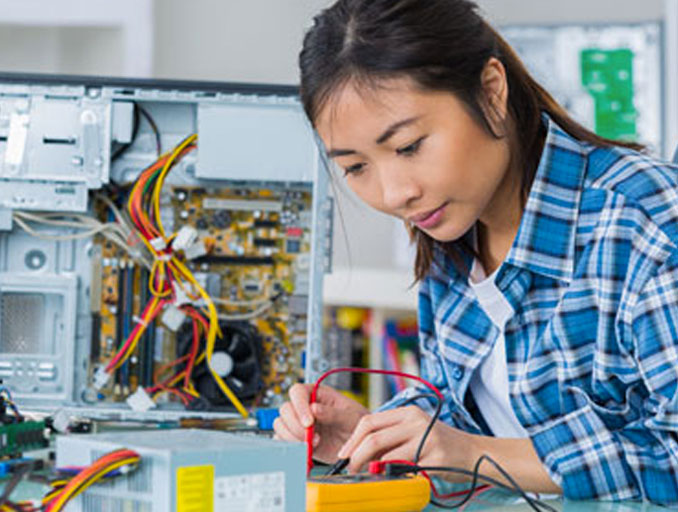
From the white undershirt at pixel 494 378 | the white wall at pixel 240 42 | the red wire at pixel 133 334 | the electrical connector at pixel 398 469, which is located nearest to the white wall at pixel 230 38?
the white wall at pixel 240 42

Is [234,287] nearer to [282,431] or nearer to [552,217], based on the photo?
[282,431]

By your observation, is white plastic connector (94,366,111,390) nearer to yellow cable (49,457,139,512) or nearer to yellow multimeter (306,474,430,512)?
yellow multimeter (306,474,430,512)

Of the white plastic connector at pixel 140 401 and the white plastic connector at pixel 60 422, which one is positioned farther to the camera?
the white plastic connector at pixel 140 401

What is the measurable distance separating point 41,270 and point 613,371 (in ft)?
3.23

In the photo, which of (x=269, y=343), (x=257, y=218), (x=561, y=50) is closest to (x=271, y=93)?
(x=257, y=218)

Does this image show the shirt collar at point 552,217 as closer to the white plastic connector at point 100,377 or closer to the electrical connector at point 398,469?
the electrical connector at point 398,469

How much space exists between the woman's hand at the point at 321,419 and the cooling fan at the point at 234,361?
1.13ft

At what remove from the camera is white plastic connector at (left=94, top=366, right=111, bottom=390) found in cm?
163

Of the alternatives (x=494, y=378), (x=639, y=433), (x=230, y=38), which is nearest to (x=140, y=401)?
(x=494, y=378)

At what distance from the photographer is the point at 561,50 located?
12.5 ft

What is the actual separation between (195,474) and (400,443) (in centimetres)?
44

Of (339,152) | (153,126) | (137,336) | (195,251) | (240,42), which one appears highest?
(240,42)

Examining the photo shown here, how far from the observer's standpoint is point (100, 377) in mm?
1633

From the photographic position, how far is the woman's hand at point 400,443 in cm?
107
